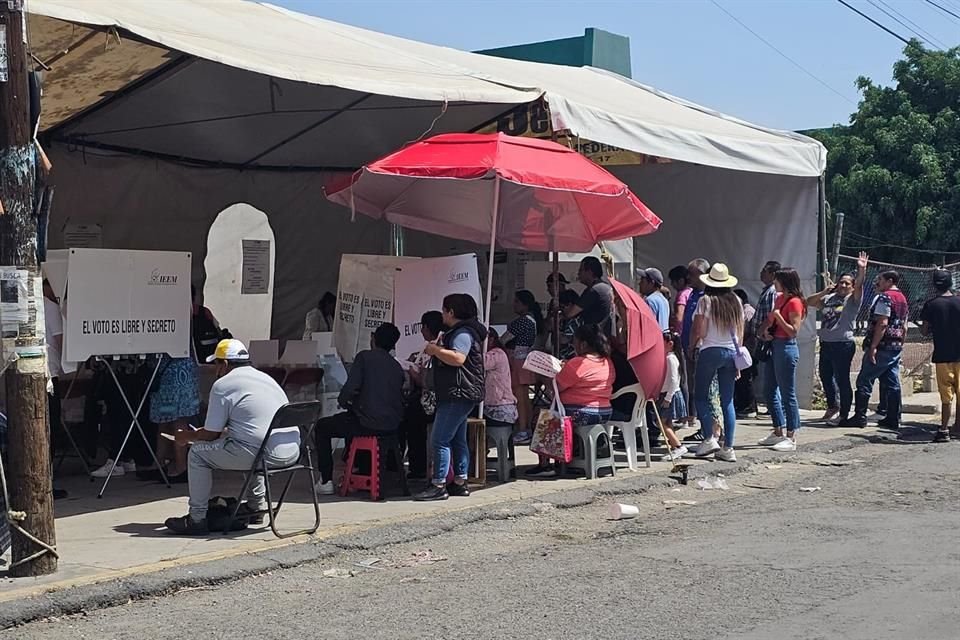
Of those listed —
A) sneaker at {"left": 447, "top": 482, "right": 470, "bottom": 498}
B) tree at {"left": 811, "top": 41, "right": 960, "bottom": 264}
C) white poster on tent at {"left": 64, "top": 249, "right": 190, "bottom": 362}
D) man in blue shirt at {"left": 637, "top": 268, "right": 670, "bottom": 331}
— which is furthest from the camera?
tree at {"left": 811, "top": 41, "right": 960, "bottom": 264}

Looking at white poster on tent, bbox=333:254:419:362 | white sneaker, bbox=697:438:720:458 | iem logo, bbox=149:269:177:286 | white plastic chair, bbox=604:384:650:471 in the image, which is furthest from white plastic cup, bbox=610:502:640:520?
iem logo, bbox=149:269:177:286

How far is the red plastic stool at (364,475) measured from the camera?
361 inches

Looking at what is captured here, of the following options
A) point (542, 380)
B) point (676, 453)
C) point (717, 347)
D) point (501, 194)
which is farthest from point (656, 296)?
point (542, 380)

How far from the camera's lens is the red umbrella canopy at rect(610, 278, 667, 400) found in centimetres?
1040

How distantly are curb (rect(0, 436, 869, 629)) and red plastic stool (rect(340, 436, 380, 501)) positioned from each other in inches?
30.8

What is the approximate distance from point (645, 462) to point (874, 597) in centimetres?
485

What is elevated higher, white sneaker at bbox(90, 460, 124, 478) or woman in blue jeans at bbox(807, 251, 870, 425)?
woman in blue jeans at bbox(807, 251, 870, 425)

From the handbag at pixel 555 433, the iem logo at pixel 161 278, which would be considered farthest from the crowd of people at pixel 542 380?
the iem logo at pixel 161 278

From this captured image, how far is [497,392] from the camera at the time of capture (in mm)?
9852

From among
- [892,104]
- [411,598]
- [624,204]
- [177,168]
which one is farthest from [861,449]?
[892,104]

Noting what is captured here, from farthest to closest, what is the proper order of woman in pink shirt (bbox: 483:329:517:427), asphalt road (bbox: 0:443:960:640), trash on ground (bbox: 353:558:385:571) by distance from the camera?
woman in pink shirt (bbox: 483:329:517:427)
trash on ground (bbox: 353:558:385:571)
asphalt road (bbox: 0:443:960:640)

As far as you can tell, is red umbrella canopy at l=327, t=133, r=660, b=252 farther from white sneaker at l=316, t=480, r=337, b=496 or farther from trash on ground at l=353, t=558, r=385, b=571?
trash on ground at l=353, t=558, r=385, b=571

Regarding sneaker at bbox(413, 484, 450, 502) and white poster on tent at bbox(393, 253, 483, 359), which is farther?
white poster on tent at bbox(393, 253, 483, 359)

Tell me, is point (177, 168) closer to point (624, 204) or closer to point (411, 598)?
point (624, 204)
